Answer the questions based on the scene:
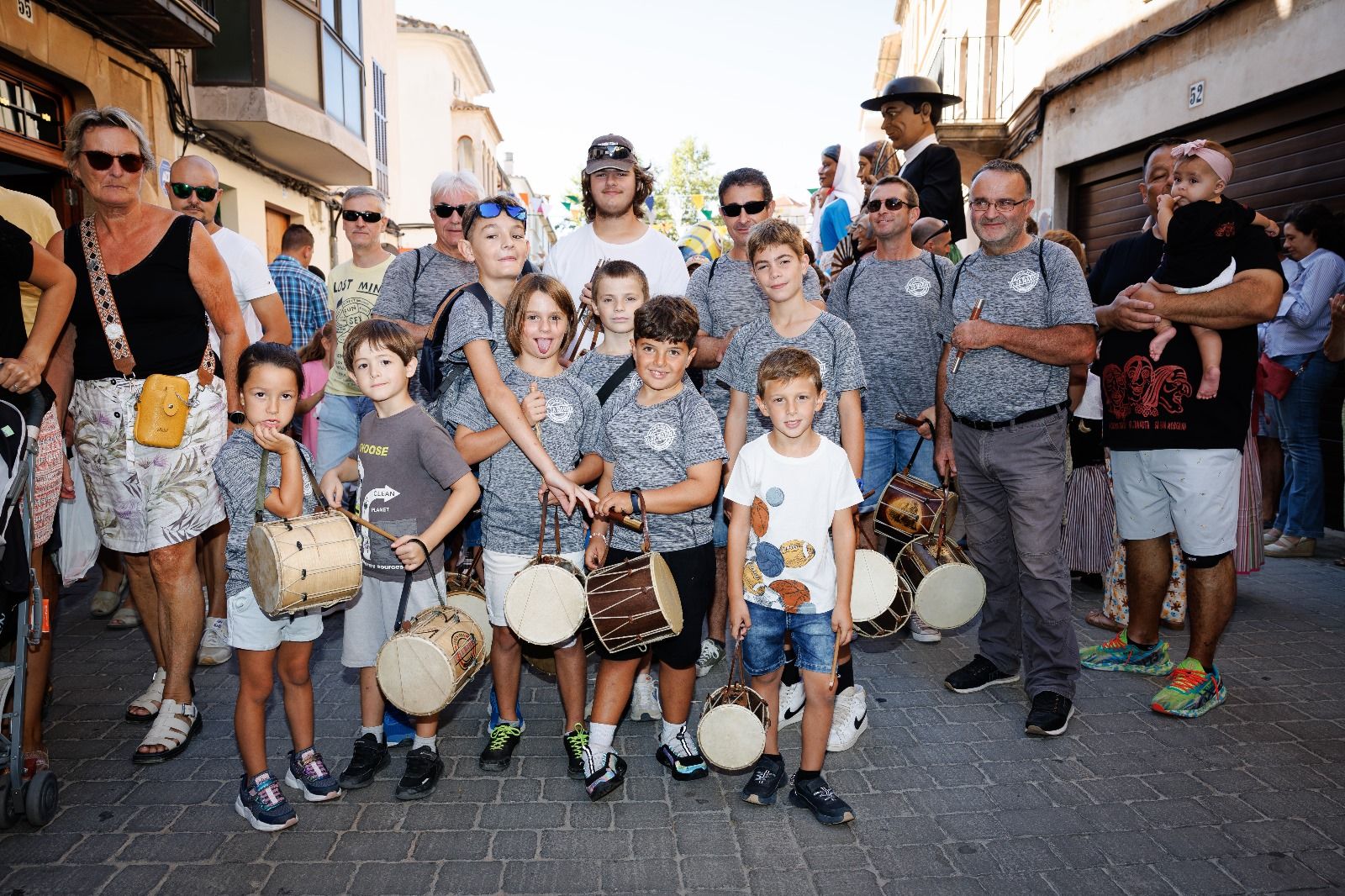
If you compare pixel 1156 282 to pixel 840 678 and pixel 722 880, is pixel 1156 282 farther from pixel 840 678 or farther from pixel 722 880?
pixel 722 880

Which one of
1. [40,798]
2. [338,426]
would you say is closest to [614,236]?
[338,426]

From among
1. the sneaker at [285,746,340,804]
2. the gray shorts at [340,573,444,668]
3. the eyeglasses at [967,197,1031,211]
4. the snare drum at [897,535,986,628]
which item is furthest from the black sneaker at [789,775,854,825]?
the eyeglasses at [967,197,1031,211]

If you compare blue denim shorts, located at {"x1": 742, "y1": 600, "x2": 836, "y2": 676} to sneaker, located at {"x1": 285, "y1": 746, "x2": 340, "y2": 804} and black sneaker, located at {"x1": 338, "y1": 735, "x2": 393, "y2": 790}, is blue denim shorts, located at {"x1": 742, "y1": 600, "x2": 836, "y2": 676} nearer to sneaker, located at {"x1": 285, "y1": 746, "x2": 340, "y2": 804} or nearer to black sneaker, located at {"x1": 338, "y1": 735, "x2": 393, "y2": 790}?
black sneaker, located at {"x1": 338, "y1": 735, "x2": 393, "y2": 790}

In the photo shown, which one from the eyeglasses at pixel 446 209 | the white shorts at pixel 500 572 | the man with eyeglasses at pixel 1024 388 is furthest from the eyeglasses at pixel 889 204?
the white shorts at pixel 500 572

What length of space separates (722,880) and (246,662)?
184 cm

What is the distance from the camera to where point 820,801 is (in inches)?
124

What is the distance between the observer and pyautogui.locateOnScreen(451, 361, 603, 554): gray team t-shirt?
3521 mm

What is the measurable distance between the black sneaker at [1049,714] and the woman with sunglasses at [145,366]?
3.65m

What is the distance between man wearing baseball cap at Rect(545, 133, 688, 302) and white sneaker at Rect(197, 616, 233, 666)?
263 cm

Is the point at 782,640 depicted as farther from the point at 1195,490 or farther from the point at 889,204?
the point at 889,204

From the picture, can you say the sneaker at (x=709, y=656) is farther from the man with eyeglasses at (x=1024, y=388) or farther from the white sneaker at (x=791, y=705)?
the man with eyeglasses at (x=1024, y=388)

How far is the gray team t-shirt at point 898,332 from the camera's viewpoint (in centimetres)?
456

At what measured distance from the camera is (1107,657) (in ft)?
15.0

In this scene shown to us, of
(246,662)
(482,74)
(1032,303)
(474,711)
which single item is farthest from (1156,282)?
(482,74)
